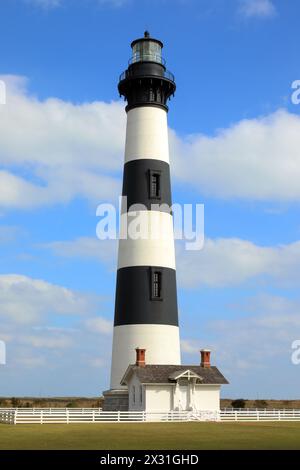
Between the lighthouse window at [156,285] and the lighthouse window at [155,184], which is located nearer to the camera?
the lighthouse window at [156,285]

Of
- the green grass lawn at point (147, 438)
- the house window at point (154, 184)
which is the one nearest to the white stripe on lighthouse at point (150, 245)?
the house window at point (154, 184)

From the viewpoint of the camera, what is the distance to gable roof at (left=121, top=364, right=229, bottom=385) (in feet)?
124

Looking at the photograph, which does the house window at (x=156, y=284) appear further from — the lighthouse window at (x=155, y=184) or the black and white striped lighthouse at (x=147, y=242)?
the lighthouse window at (x=155, y=184)

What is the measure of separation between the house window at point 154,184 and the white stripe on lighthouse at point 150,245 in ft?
3.44

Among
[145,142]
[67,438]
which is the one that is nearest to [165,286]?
[145,142]

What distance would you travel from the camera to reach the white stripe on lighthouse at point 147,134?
41062 millimetres

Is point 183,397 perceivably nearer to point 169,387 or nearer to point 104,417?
point 169,387

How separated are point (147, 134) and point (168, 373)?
14281 millimetres

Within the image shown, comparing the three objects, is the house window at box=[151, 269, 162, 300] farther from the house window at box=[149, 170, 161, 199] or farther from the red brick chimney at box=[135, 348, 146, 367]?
the house window at box=[149, 170, 161, 199]

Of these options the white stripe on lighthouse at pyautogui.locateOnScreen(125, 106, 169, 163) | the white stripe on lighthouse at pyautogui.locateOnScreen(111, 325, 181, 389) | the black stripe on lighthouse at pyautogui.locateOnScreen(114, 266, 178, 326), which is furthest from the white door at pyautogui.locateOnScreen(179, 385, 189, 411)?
the white stripe on lighthouse at pyautogui.locateOnScreen(125, 106, 169, 163)

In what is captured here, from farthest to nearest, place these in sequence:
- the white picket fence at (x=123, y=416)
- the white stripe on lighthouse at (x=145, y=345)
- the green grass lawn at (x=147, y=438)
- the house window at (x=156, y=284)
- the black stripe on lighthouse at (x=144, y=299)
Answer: the house window at (x=156, y=284)
the black stripe on lighthouse at (x=144, y=299)
the white stripe on lighthouse at (x=145, y=345)
the white picket fence at (x=123, y=416)
the green grass lawn at (x=147, y=438)

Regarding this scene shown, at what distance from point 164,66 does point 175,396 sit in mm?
20284
